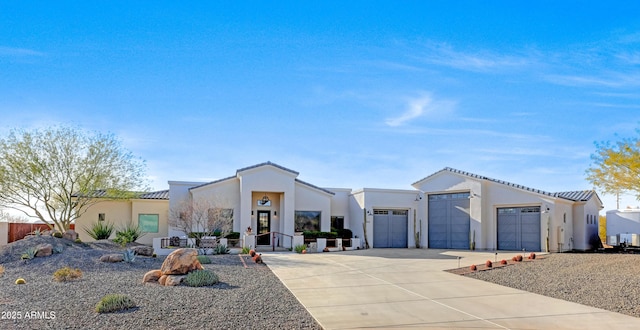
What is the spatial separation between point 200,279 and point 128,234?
15.4 meters

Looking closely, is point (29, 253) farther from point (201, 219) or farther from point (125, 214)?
point (125, 214)

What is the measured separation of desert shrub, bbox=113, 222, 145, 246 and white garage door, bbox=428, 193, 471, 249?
17.0 meters

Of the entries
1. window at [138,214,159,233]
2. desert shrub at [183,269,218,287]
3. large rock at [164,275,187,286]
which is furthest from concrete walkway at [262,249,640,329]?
window at [138,214,159,233]

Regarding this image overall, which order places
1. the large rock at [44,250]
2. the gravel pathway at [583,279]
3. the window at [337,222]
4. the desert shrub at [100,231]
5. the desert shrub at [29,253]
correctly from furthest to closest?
the window at [337,222] < the desert shrub at [100,231] < the large rock at [44,250] < the desert shrub at [29,253] < the gravel pathway at [583,279]

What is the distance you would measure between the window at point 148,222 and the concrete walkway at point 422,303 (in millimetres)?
16492

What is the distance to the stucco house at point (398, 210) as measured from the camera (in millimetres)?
27109

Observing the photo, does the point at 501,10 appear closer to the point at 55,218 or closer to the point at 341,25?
the point at 341,25

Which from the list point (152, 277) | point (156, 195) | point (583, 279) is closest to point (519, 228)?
point (583, 279)

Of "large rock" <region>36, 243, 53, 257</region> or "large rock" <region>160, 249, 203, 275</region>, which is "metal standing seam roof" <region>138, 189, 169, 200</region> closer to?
"large rock" <region>36, 243, 53, 257</region>

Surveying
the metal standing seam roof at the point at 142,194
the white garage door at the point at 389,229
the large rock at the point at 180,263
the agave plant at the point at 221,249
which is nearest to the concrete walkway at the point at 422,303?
the large rock at the point at 180,263

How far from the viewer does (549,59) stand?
679 inches

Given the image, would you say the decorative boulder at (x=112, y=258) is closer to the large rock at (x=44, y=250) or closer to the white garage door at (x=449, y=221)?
the large rock at (x=44, y=250)

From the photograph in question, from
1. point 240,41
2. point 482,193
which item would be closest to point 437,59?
point 240,41

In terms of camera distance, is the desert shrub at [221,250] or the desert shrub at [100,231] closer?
the desert shrub at [221,250]
